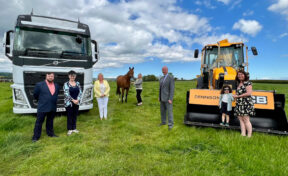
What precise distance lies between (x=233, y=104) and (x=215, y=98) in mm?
543

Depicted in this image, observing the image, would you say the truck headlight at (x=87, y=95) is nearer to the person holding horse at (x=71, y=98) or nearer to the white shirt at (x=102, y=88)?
the white shirt at (x=102, y=88)

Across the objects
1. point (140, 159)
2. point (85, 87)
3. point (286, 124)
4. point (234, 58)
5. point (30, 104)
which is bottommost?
point (140, 159)

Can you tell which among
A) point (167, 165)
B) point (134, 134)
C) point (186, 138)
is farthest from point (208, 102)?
point (167, 165)

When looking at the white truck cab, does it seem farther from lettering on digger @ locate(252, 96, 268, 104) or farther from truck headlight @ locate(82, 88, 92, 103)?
lettering on digger @ locate(252, 96, 268, 104)

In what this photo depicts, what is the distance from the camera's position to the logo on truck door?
184 inches

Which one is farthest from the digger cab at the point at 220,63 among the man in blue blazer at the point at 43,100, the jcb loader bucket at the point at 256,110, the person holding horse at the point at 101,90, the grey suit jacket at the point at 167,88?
the man in blue blazer at the point at 43,100

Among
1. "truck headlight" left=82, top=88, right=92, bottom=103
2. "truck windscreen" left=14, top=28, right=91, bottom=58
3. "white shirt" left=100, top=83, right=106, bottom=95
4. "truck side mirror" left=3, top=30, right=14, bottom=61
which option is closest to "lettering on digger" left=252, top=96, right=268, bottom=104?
"white shirt" left=100, top=83, right=106, bottom=95

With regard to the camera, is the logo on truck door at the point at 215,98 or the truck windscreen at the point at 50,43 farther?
the truck windscreen at the point at 50,43

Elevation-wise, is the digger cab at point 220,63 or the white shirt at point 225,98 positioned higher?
the digger cab at point 220,63

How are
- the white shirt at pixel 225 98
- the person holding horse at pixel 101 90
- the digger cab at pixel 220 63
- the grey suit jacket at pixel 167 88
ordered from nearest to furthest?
the white shirt at pixel 225 98 < the grey suit jacket at pixel 167 88 < the person holding horse at pixel 101 90 < the digger cab at pixel 220 63

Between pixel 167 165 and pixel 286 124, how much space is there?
11.9 feet

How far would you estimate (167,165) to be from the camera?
2984mm

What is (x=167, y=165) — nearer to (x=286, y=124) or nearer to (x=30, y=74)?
(x=286, y=124)

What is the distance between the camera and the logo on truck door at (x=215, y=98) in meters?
4.66
